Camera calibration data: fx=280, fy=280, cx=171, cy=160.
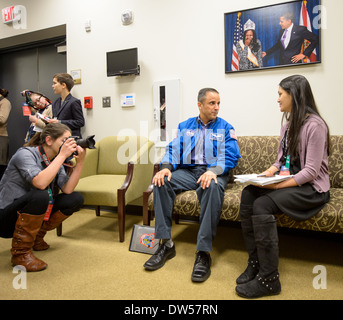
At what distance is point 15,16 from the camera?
3.63 m

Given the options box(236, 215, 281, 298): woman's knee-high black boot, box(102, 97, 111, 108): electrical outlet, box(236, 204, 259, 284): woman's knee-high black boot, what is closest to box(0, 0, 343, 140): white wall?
box(102, 97, 111, 108): electrical outlet

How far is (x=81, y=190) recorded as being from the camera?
2.32 metres

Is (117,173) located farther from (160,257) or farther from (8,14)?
(8,14)

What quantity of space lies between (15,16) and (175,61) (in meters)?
2.41

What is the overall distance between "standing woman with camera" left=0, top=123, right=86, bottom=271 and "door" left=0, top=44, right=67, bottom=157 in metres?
2.13

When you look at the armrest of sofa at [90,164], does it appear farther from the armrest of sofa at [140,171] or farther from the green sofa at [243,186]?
the green sofa at [243,186]

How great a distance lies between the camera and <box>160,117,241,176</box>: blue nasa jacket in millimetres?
2066

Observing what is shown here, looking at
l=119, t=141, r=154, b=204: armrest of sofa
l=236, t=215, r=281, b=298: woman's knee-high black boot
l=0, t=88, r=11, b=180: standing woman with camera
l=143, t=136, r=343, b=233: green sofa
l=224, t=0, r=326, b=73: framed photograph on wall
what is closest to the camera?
l=236, t=215, r=281, b=298: woman's knee-high black boot

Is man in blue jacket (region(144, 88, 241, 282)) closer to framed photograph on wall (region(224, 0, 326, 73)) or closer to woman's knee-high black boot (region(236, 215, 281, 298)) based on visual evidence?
woman's knee-high black boot (region(236, 215, 281, 298))

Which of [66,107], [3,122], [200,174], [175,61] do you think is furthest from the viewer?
[3,122]

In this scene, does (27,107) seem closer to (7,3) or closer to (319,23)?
(7,3)

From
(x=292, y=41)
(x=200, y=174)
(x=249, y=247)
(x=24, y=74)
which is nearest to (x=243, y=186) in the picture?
(x=200, y=174)

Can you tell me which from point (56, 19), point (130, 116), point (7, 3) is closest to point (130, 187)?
point (130, 116)

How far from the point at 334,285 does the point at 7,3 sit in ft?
15.4
